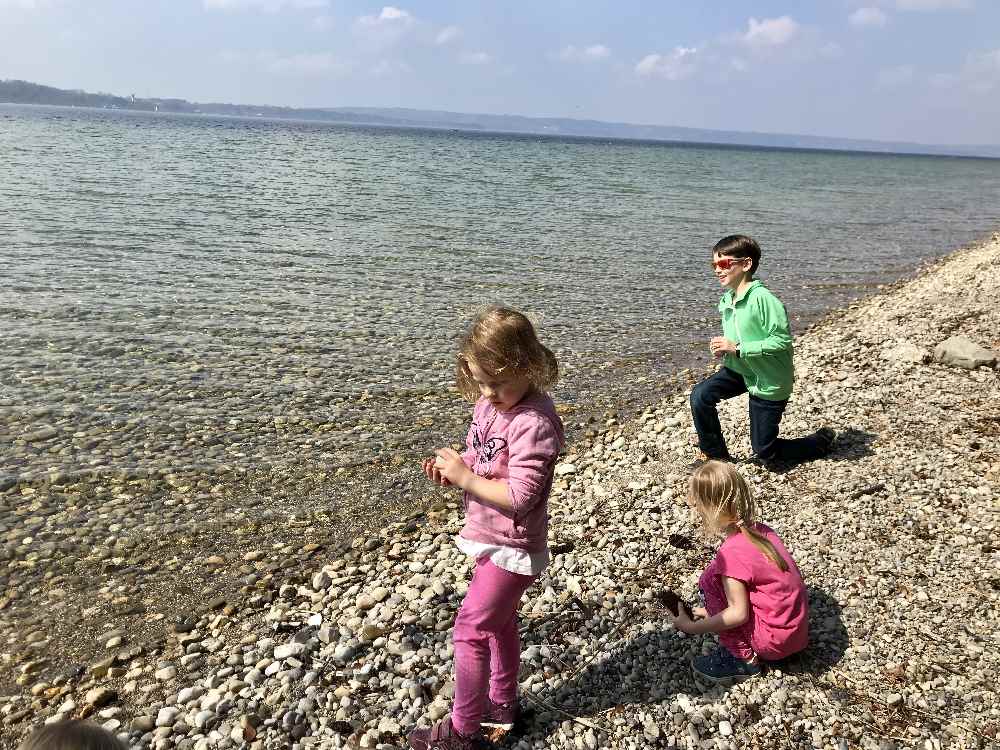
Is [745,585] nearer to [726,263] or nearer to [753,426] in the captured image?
[753,426]

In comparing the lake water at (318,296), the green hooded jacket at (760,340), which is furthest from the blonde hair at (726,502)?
the lake water at (318,296)

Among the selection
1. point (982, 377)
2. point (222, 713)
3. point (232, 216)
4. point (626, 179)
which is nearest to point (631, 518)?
point (222, 713)

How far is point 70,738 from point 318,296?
42.7 ft

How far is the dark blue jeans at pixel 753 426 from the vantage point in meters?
7.04

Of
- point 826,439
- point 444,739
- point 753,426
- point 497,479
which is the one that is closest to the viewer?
point 497,479

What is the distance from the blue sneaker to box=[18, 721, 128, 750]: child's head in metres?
3.24

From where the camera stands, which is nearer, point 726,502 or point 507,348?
point 507,348

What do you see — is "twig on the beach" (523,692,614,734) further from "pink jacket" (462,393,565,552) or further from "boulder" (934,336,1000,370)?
"boulder" (934,336,1000,370)

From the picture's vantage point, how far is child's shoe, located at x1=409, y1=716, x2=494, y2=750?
402 cm

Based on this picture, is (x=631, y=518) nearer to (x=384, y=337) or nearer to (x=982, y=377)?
(x=982, y=377)

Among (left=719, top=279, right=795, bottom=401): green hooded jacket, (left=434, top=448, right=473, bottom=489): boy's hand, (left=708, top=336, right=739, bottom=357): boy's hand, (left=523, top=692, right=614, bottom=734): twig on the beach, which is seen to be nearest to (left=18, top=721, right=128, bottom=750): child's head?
(left=434, top=448, right=473, bottom=489): boy's hand

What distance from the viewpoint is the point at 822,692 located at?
4.38 m

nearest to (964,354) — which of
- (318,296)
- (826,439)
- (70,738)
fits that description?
(826,439)

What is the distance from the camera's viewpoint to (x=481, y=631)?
382 cm
